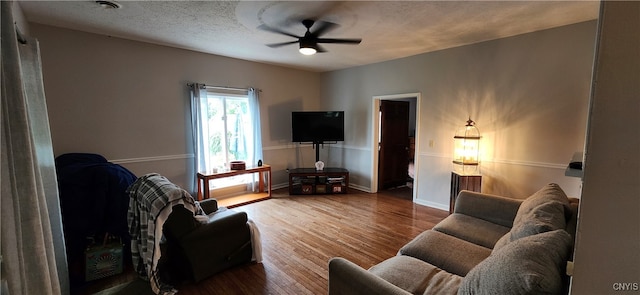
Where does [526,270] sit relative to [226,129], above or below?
below

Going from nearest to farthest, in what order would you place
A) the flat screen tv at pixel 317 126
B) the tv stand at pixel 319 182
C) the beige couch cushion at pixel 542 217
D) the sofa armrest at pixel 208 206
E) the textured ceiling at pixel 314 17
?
1. the beige couch cushion at pixel 542 217
2. the textured ceiling at pixel 314 17
3. the sofa armrest at pixel 208 206
4. the tv stand at pixel 319 182
5. the flat screen tv at pixel 317 126

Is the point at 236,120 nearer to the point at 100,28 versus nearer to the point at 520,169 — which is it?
the point at 100,28

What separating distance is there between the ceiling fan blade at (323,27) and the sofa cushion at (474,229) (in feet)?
8.00

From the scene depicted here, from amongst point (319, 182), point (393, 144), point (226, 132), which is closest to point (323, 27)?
point (226, 132)

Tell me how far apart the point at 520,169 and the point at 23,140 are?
15.6ft

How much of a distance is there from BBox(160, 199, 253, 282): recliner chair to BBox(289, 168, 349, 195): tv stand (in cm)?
251

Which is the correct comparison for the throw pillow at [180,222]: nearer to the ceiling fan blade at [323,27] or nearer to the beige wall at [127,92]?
the beige wall at [127,92]

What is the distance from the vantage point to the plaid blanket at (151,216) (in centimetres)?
202

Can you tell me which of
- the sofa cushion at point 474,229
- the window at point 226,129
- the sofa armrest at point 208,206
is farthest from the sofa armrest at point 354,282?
the window at point 226,129

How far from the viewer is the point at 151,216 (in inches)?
80.4

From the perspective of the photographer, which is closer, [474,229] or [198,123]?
[474,229]

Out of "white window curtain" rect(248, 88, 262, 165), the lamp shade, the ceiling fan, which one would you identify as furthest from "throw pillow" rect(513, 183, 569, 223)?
"white window curtain" rect(248, 88, 262, 165)

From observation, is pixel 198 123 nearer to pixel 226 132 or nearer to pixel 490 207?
pixel 226 132

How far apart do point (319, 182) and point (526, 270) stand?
169 inches
